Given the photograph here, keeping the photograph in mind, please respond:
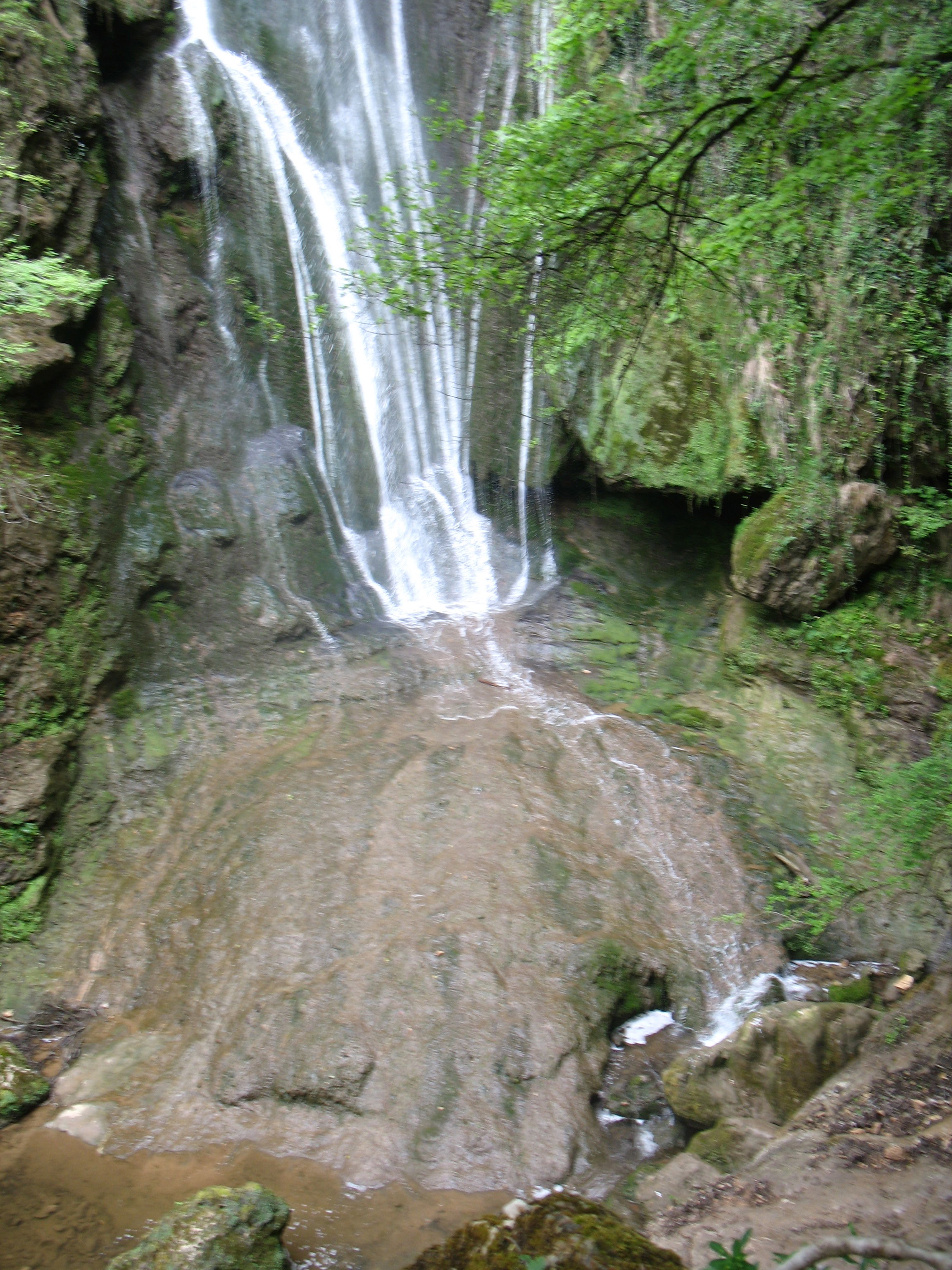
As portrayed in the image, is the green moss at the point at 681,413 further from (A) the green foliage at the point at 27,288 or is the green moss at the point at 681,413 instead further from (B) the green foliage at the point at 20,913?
(B) the green foliage at the point at 20,913

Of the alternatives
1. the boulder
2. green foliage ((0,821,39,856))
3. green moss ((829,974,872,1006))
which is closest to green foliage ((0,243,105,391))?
green foliage ((0,821,39,856))

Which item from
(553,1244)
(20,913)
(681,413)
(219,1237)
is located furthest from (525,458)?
(553,1244)

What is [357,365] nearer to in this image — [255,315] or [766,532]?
[255,315]

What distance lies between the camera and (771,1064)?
191 inches

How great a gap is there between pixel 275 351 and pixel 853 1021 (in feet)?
31.2

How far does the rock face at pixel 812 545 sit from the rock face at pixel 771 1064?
12.7 feet

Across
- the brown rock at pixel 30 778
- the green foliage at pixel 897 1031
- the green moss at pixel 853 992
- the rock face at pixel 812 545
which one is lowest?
the green moss at pixel 853 992

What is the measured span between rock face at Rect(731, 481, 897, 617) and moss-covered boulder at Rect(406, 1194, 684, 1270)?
576 centimetres

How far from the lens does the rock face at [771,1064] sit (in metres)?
4.74

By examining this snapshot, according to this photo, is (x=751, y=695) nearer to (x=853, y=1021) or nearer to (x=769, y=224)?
(x=853, y=1021)

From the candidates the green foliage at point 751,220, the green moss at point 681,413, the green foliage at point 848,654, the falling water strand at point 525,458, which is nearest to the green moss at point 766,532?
the green foliage at point 751,220

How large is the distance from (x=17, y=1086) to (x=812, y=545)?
736 cm

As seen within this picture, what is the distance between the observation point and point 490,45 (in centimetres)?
1345

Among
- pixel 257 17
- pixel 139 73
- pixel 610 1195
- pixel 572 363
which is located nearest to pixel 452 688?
→ pixel 572 363
